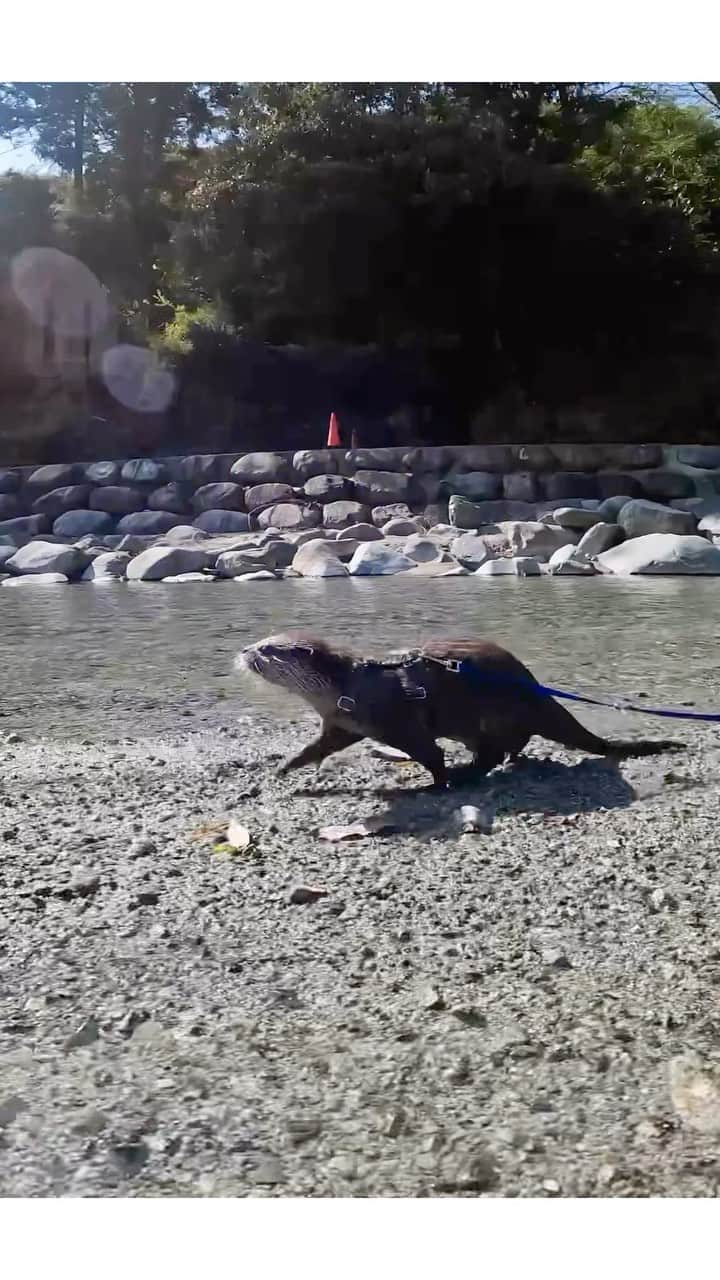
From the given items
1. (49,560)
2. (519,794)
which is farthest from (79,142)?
(49,560)

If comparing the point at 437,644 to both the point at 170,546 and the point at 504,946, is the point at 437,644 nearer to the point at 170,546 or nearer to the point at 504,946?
the point at 504,946

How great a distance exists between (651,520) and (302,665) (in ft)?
14.4

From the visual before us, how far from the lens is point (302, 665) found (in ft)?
6.51

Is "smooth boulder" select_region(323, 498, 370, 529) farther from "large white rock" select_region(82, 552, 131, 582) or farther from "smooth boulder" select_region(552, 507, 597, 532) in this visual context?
"large white rock" select_region(82, 552, 131, 582)

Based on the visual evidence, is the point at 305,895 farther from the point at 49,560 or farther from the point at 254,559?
the point at 49,560

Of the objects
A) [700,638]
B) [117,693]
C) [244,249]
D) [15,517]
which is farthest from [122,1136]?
[15,517]

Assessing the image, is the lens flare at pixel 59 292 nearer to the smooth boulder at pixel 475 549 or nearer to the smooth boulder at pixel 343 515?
the smooth boulder at pixel 343 515

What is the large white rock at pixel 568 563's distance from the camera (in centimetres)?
531

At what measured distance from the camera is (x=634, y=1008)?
3.91 ft

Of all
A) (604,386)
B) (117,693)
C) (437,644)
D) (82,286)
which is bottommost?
(117,693)

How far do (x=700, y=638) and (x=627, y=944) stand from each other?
7.70 ft

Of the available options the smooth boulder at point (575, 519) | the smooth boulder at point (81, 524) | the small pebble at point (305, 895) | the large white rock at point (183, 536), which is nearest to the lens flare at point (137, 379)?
the smooth boulder at point (81, 524)

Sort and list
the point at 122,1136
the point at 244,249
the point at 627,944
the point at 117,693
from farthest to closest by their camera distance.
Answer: the point at 244,249
the point at 117,693
the point at 627,944
the point at 122,1136

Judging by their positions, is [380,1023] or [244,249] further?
[244,249]
